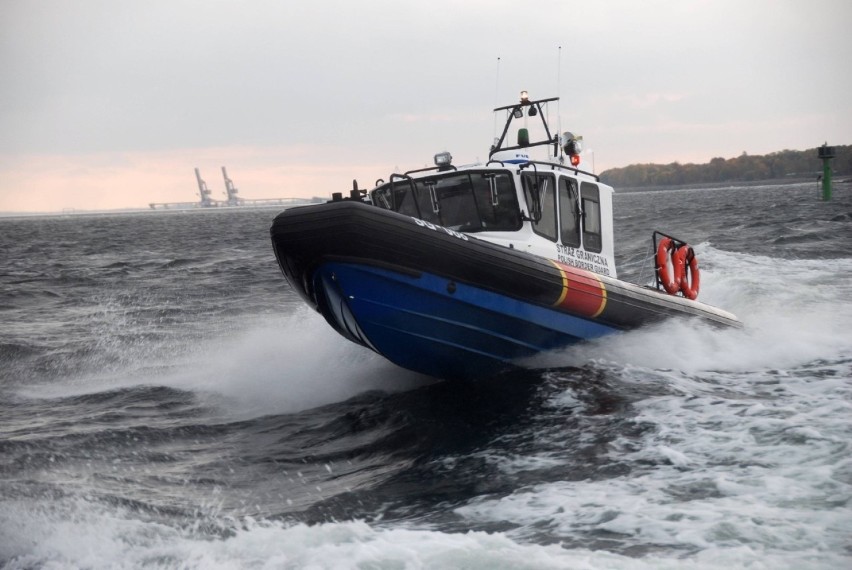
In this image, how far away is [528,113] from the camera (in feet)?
29.3

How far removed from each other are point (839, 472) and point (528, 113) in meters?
5.62

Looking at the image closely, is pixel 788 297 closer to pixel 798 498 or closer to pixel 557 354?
pixel 557 354

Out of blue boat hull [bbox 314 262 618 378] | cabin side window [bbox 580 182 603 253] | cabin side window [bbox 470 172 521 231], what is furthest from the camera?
cabin side window [bbox 580 182 603 253]

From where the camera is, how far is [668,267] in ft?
30.8

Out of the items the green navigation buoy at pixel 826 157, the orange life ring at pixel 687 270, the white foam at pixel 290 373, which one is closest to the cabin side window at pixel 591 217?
the orange life ring at pixel 687 270

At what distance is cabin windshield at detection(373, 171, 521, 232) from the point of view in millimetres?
7133

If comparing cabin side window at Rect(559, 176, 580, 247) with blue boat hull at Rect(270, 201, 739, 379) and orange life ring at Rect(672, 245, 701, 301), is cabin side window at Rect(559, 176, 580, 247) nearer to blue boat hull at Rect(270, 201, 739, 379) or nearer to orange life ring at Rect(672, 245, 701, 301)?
blue boat hull at Rect(270, 201, 739, 379)

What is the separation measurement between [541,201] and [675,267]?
9.08 feet

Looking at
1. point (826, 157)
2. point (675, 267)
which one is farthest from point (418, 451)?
point (826, 157)

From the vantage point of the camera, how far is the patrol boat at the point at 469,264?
6.14 meters

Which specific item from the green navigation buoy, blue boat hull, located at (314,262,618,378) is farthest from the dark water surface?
the green navigation buoy

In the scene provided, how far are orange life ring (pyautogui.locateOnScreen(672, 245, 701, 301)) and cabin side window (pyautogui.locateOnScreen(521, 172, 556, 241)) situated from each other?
2.48 metres

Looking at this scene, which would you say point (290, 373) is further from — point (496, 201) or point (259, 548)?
point (259, 548)

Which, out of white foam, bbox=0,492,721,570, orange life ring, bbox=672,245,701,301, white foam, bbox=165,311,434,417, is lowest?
white foam, bbox=165,311,434,417
